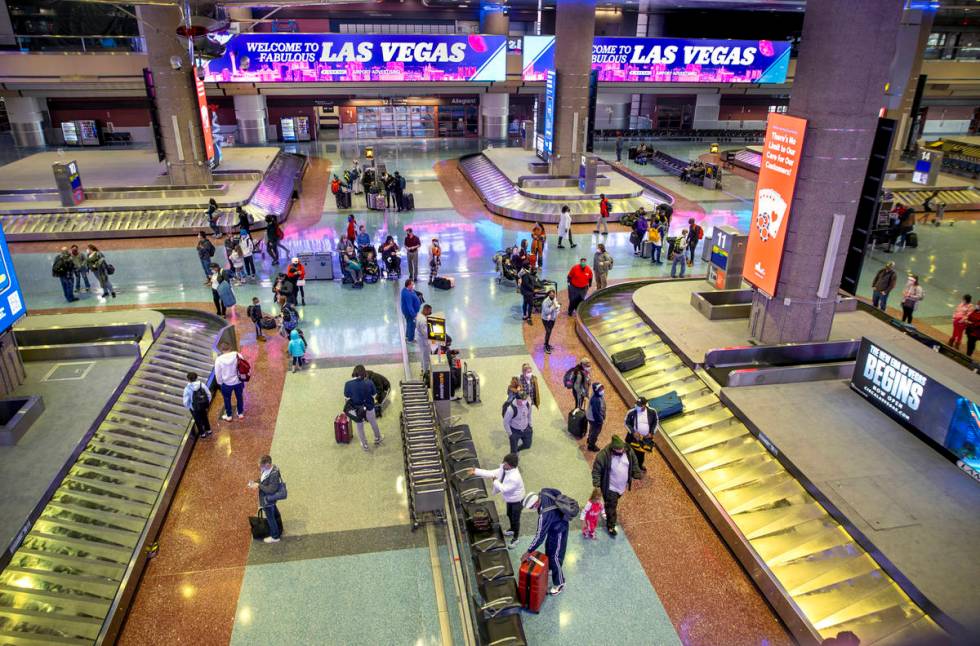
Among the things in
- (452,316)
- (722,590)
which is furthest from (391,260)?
(722,590)

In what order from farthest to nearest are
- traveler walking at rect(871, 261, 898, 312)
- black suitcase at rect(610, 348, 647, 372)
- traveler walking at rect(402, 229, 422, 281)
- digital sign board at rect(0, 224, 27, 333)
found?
traveler walking at rect(402, 229, 422, 281) < traveler walking at rect(871, 261, 898, 312) < black suitcase at rect(610, 348, 647, 372) < digital sign board at rect(0, 224, 27, 333)

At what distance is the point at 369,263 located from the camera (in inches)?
700

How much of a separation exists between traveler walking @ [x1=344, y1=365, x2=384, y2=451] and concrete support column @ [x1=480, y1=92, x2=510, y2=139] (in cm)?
3451

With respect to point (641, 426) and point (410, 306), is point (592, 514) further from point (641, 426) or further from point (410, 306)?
point (410, 306)

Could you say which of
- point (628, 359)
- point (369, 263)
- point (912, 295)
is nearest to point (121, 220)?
point (369, 263)

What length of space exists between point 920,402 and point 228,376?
1098 cm

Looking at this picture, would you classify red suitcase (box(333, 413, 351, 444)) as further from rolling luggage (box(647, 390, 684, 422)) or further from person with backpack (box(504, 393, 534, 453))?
rolling luggage (box(647, 390, 684, 422))

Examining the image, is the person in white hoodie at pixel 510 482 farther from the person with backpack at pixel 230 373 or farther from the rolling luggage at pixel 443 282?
the rolling luggage at pixel 443 282

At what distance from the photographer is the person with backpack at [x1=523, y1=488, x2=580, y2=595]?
7.61 metres

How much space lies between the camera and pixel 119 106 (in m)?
39.1

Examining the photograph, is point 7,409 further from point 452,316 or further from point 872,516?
point 872,516

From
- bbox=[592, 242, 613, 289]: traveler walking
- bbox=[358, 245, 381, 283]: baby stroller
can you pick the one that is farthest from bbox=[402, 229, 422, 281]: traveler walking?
bbox=[592, 242, 613, 289]: traveler walking

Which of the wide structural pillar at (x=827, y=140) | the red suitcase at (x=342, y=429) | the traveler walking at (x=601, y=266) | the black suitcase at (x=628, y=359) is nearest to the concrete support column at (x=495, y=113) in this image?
the traveler walking at (x=601, y=266)

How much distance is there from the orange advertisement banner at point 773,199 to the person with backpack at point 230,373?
387 inches
